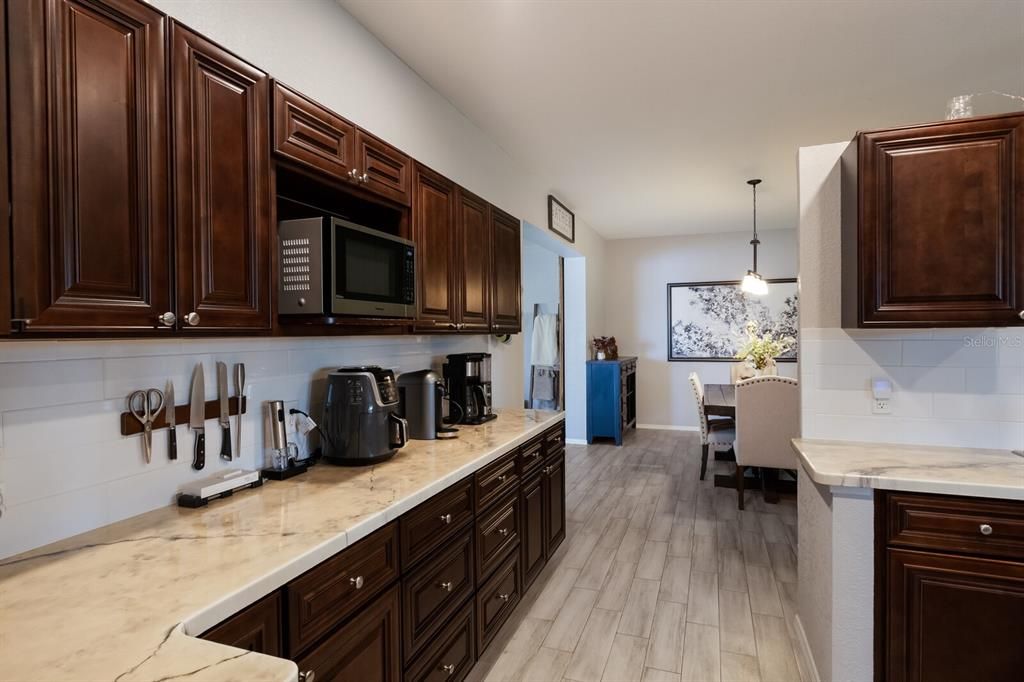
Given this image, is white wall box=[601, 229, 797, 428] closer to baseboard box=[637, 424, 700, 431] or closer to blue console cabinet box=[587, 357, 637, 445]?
baseboard box=[637, 424, 700, 431]

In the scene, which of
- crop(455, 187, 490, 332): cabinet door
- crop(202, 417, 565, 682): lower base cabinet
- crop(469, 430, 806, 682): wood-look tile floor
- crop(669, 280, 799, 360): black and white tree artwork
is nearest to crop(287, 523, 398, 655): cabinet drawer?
crop(202, 417, 565, 682): lower base cabinet

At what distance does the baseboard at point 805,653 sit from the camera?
208 cm

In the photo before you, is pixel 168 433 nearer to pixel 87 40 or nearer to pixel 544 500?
pixel 87 40

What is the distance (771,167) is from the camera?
4.29 m

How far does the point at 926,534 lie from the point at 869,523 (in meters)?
0.16

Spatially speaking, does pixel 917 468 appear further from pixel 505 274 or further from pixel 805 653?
pixel 505 274

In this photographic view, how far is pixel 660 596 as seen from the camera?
112 inches

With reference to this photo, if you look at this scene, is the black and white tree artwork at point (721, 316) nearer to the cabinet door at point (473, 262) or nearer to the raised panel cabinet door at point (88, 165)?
the cabinet door at point (473, 262)

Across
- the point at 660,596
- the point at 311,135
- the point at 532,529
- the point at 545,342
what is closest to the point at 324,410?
the point at 311,135

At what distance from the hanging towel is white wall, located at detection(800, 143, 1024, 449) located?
15.1 feet

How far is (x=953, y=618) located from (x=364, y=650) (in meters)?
1.84

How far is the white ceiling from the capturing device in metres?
2.22

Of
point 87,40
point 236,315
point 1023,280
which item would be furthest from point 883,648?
point 87,40

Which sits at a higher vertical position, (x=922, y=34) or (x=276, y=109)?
(x=922, y=34)
